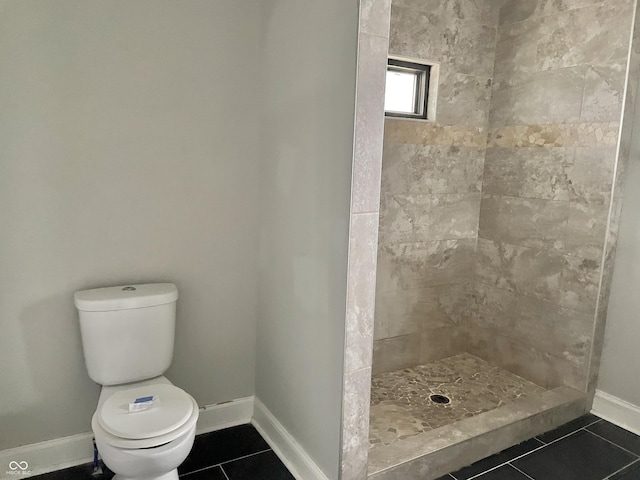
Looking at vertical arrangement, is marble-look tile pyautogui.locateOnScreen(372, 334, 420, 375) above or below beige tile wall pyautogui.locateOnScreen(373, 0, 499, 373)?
below

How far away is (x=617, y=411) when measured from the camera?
2561 mm

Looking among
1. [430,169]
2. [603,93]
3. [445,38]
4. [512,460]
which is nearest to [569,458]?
[512,460]

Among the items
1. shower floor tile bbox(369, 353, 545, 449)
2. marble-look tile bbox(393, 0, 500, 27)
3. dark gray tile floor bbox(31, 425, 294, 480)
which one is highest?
marble-look tile bbox(393, 0, 500, 27)

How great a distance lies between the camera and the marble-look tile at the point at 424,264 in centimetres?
286

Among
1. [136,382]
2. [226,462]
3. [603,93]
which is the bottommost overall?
[226,462]

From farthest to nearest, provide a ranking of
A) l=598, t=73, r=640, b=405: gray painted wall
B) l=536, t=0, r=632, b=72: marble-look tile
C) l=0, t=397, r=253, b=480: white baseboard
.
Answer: l=598, t=73, r=640, b=405: gray painted wall < l=536, t=0, r=632, b=72: marble-look tile < l=0, t=397, r=253, b=480: white baseboard

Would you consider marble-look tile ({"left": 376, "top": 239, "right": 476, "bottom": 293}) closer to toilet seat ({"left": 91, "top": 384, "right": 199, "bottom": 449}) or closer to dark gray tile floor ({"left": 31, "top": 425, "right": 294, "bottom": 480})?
dark gray tile floor ({"left": 31, "top": 425, "right": 294, "bottom": 480})

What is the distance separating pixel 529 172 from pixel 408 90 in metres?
0.91

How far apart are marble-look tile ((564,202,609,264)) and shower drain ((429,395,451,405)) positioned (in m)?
1.10

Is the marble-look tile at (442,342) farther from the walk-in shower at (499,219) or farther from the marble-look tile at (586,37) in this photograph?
the marble-look tile at (586,37)

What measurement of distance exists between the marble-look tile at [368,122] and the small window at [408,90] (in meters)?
1.17

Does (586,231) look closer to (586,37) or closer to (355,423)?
(586,37)

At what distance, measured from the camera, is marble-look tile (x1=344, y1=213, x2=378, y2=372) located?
1660 millimetres

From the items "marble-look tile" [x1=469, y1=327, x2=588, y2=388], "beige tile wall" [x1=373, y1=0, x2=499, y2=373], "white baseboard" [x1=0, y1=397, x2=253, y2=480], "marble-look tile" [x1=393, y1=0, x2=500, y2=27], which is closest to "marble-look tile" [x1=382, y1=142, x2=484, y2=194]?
"beige tile wall" [x1=373, y1=0, x2=499, y2=373]
